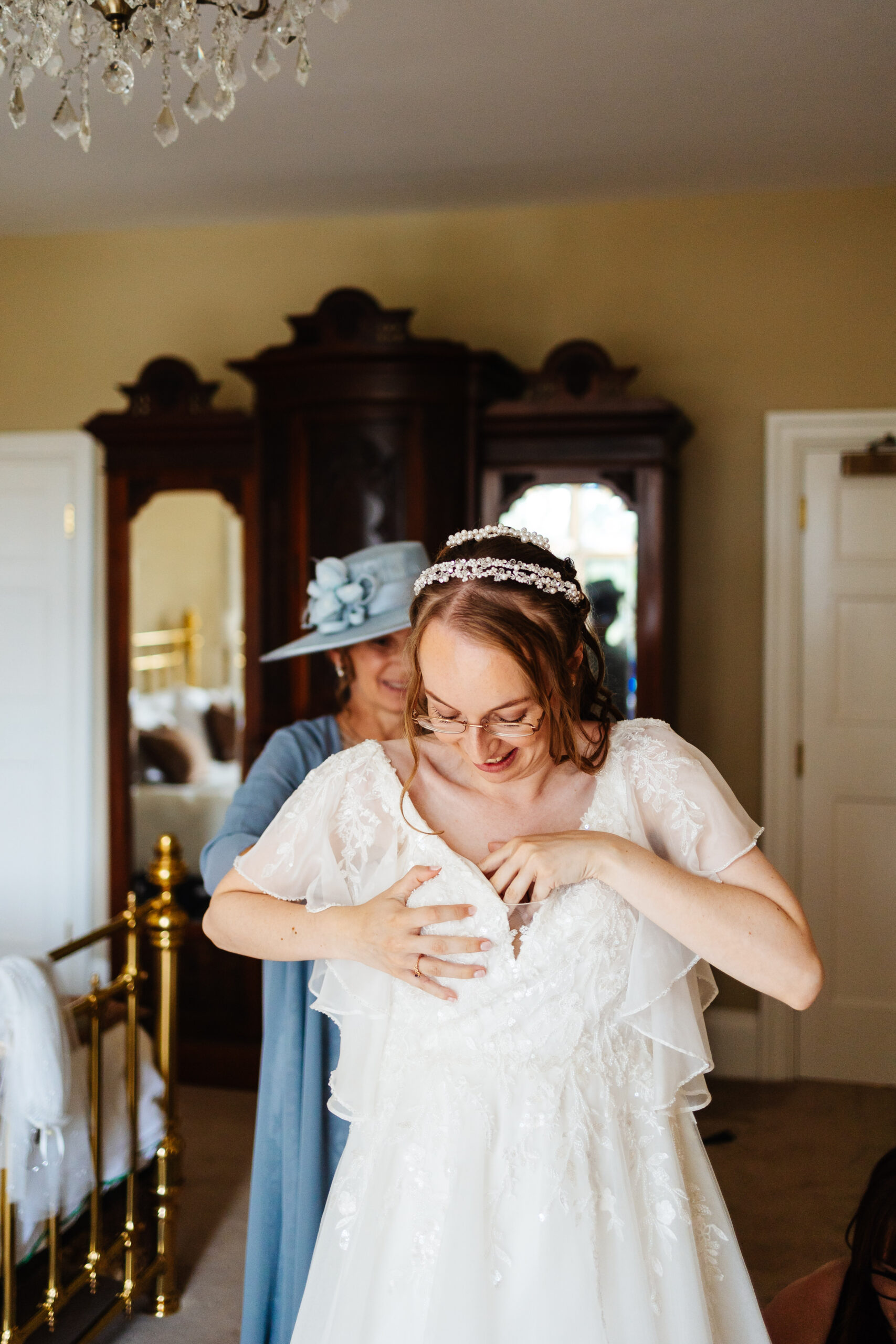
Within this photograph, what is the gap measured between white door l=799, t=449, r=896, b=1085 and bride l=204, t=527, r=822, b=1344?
2603 mm

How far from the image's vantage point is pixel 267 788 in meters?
1.88

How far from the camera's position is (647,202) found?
3.78 meters

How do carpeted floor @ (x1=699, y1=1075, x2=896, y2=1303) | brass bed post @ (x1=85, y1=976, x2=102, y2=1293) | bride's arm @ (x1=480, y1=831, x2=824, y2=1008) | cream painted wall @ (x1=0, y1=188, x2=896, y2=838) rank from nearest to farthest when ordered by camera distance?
bride's arm @ (x1=480, y1=831, x2=824, y2=1008)
brass bed post @ (x1=85, y1=976, x2=102, y2=1293)
carpeted floor @ (x1=699, y1=1075, x2=896, y2=1303)
cream painted wall @ (x1=0, y1=188, x2=896, y2=838)

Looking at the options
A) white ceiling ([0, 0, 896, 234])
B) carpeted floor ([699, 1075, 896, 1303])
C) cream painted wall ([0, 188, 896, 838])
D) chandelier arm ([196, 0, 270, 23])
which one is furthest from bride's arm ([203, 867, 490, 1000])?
cream painted wall ([0, 188, 896, 838])

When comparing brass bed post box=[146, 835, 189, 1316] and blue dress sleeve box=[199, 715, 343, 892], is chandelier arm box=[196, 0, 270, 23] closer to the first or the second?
blue dress sleeve box=[199, 715, 343, 892]

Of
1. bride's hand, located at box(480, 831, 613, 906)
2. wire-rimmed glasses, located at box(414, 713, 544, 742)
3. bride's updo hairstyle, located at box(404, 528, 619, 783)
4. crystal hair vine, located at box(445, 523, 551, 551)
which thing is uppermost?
crystal hair vine, located at box(445, 523, 551, 551)

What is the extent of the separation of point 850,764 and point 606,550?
3.77ft

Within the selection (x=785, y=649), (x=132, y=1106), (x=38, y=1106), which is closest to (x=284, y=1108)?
(x=38, y=1106)

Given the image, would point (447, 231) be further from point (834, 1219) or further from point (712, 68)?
point (834, 1219)

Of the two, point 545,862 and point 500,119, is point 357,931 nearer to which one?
point 545,862

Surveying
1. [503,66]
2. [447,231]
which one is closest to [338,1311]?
[503,66]

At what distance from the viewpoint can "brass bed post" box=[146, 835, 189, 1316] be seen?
2330mm

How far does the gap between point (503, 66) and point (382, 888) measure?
228 cm

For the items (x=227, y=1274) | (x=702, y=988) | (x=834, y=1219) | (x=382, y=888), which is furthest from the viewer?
(x=834, y=1219)
